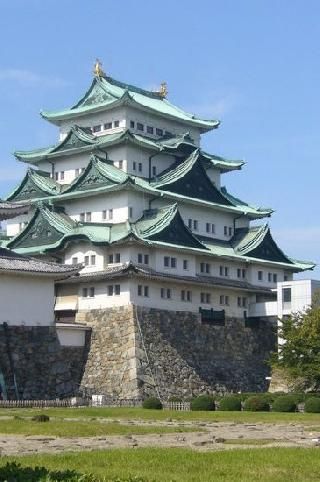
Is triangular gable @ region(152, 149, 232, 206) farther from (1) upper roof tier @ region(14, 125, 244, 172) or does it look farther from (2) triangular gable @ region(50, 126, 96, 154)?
(2) triangular gable @ region(50, 126, 96, 154)

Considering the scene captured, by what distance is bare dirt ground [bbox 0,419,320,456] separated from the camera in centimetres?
2323

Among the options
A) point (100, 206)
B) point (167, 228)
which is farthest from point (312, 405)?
point (100, 206)

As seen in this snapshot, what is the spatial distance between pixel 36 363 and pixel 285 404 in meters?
16.8

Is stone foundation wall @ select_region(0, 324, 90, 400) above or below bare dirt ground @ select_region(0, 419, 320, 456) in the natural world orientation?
above

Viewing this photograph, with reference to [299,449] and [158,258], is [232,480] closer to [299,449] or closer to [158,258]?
[299,449]

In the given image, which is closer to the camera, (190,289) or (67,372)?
(67,372)

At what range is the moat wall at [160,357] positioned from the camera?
192 ft

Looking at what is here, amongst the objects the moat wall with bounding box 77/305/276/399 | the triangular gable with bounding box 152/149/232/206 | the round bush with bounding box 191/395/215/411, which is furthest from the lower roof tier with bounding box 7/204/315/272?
the round bush with bounding box 191/395/215/411

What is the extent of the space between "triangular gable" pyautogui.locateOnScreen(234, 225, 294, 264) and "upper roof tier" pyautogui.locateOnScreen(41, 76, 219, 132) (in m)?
11.2

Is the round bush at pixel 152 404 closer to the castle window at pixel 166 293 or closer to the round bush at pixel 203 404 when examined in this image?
the round bush at pixel 203 404

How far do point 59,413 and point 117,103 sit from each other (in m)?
35.3

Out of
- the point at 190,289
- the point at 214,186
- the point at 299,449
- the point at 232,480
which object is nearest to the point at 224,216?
the point at 214,186

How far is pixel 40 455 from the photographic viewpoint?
2008 cm

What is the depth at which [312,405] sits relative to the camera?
46.9 metres
